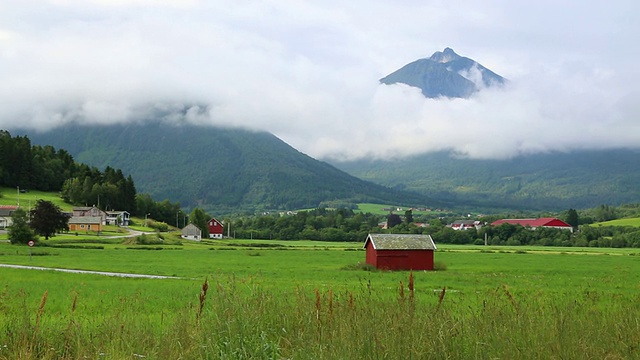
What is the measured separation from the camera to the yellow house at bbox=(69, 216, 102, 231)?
126 m

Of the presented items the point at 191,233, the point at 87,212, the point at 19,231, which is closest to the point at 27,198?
the point at 87,212

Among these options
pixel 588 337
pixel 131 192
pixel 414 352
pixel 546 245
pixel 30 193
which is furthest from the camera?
pixel 131 192

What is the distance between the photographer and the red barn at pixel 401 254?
5388 cm

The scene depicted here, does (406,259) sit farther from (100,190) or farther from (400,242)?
(100,190)

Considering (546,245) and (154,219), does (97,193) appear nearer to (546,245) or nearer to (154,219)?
(154,219)

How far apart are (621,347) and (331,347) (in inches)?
140

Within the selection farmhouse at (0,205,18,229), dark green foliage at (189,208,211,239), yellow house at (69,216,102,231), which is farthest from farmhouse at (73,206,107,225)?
dark green foliage at (189,208,211,239)

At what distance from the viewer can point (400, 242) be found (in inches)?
2168

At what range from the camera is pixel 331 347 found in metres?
7.33

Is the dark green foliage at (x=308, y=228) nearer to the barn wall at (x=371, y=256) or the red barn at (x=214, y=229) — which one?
the red barn at (x=214, y=229)

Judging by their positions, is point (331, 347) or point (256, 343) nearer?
point (331, 347)

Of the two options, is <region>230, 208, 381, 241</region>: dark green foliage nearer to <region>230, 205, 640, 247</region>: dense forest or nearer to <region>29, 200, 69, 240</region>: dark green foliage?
<region>230, 205, 640, 247</region>: dense forest

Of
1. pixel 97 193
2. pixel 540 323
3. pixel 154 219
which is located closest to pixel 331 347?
pixel 540 323

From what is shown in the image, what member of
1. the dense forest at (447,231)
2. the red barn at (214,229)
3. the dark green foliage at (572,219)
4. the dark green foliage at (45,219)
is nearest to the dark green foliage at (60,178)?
the red barn at (214,229)
